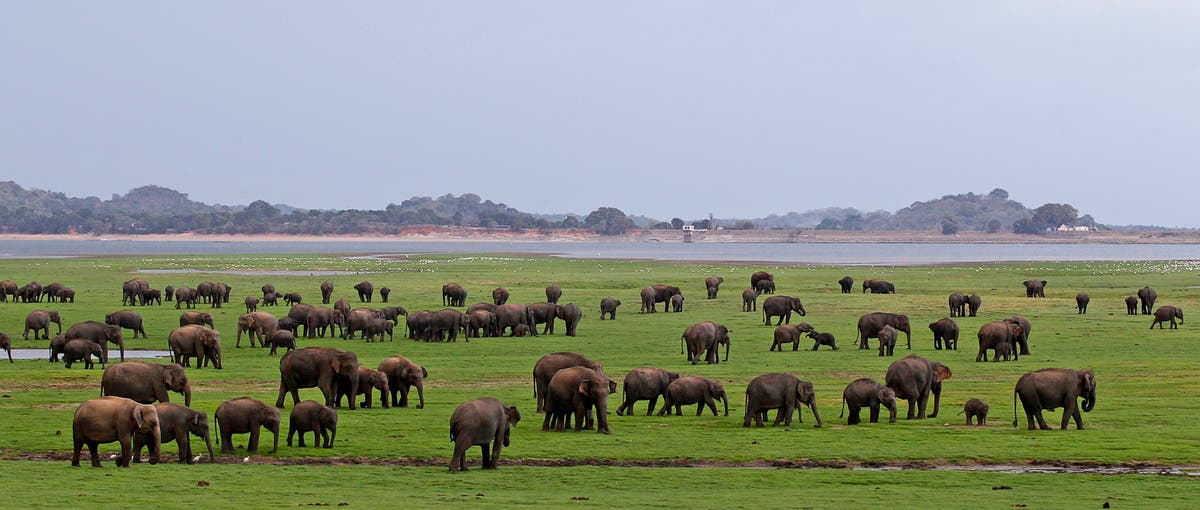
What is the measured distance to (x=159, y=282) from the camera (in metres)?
79.8

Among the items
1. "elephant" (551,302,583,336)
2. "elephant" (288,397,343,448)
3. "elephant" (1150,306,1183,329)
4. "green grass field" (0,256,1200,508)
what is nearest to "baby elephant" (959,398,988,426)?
"green grass field" (0,256,1200,508)

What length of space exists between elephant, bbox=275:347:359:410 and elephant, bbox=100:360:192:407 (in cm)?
220

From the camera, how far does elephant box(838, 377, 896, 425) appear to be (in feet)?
81.4

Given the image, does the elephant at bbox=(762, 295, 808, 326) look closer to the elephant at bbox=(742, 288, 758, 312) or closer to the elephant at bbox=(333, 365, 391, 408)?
the elephant at bbox=(742, 288, 758, 312)

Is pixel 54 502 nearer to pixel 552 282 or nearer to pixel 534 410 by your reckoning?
pixel 534 410

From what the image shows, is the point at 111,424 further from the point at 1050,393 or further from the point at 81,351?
the point at 81,351

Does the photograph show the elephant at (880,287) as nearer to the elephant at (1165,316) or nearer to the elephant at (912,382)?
the elephant at (1165,316)

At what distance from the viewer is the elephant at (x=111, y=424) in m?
18.7

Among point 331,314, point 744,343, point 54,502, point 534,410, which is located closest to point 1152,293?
point 744,343

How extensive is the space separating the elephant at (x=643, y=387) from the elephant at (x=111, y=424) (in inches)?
380

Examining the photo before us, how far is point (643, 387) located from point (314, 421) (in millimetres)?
7109

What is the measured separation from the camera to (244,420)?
824 inches

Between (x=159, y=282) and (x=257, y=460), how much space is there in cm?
6277

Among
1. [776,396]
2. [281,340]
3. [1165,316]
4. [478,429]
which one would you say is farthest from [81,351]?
[1165,316]
